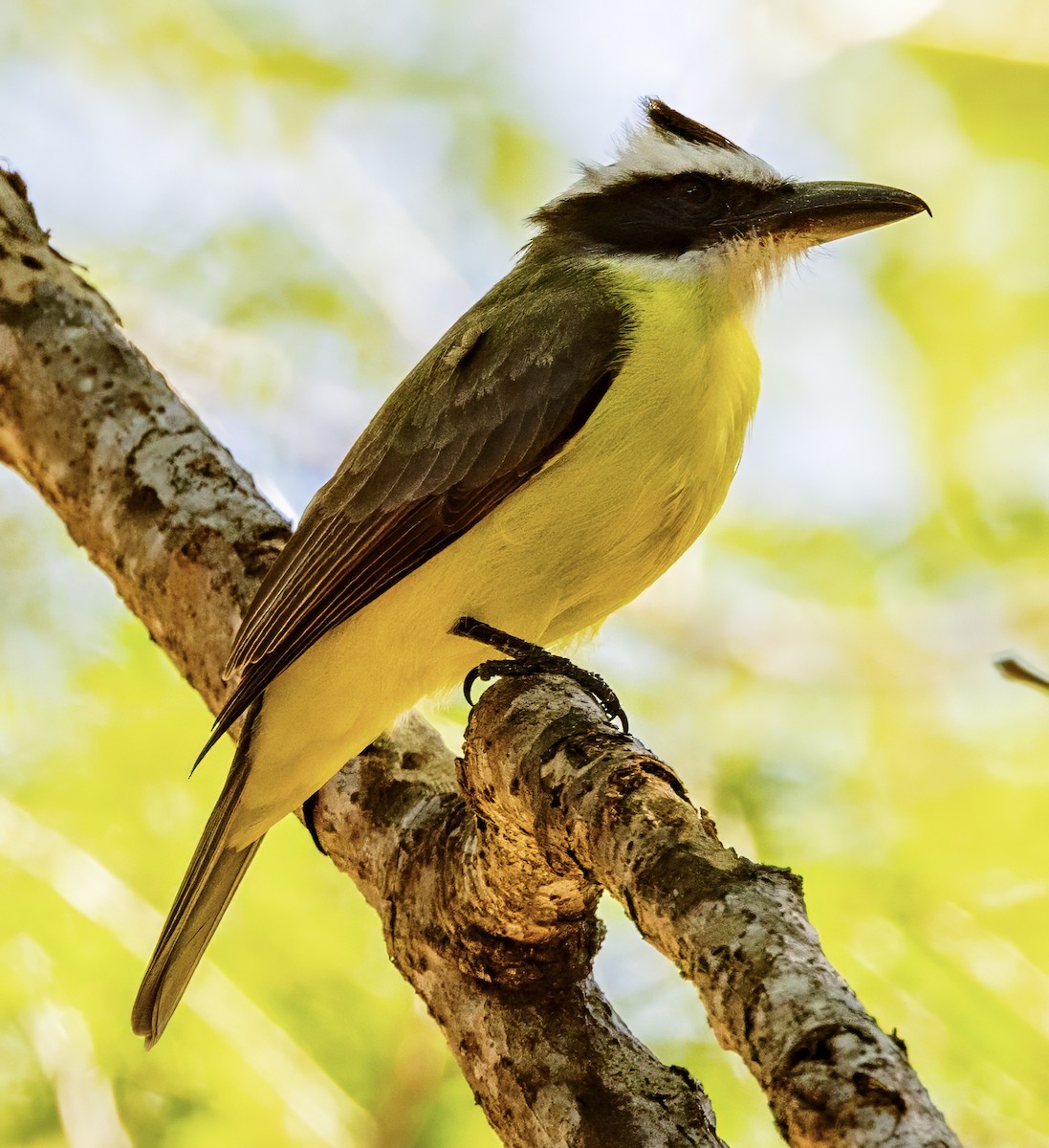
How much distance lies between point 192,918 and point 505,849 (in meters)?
1.30

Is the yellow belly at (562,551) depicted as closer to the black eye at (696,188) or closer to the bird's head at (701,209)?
the bird's head at (701,209)

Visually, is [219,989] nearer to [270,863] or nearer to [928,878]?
[270,863]

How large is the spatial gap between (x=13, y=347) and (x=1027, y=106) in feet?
14.5

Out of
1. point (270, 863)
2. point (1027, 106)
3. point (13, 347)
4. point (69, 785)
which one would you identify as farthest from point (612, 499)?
point (1027, 106)

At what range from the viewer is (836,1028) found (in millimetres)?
1710

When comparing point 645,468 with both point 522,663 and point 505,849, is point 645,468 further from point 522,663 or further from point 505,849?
point 505,849

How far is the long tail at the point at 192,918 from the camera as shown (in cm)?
371

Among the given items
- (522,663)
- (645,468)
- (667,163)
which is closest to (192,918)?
(522,663)

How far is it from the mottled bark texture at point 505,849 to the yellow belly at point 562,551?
16 cm

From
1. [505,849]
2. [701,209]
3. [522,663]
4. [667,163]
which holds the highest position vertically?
[667,163]

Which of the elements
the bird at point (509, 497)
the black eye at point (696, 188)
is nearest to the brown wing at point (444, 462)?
the bird at point (509, 497)

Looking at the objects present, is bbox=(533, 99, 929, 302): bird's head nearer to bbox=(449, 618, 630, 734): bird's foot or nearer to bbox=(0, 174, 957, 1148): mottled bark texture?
bbox=(449, 618, 630, 734): bird's foot

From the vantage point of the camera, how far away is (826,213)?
13.0 feet

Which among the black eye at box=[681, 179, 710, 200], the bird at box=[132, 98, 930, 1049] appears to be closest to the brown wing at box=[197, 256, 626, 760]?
the bird at box=[132, 98, 930, 1049]
